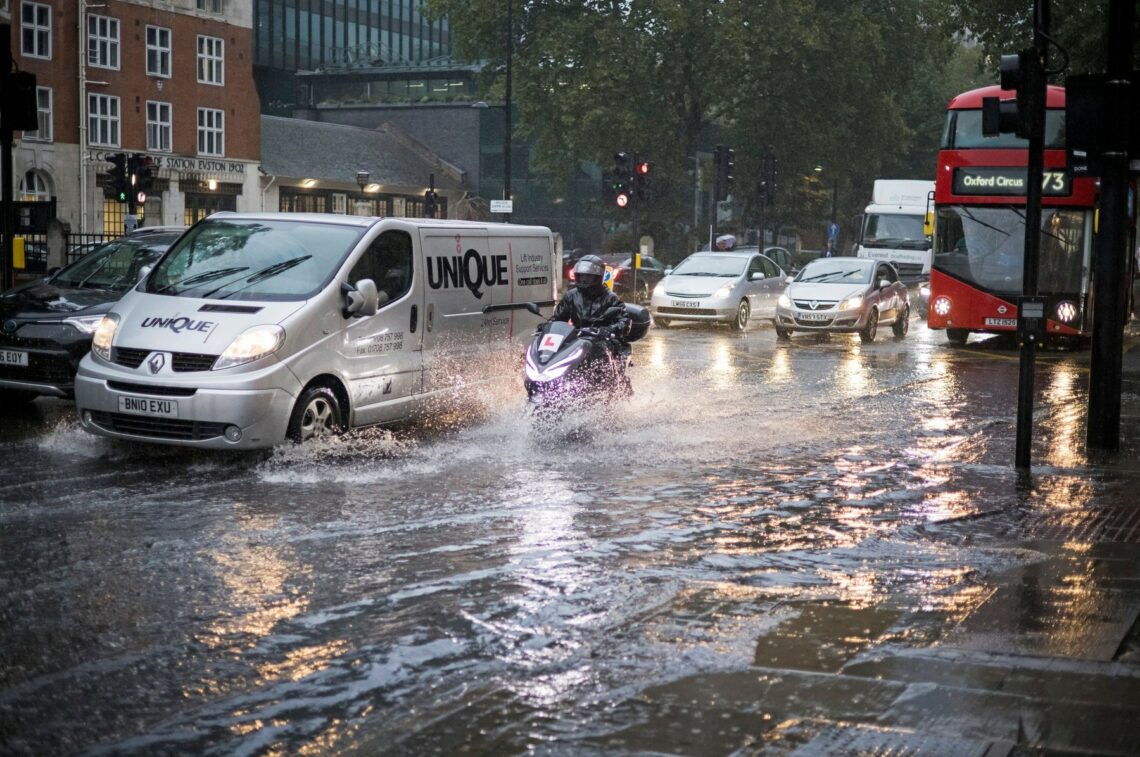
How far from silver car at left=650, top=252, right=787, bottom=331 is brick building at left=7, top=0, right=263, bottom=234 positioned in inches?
961

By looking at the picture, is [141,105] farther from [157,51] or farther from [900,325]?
[900,325]

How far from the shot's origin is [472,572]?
23.7 ft

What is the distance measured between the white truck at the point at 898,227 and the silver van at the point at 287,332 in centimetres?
3260

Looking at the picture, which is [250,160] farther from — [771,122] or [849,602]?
[849,602]

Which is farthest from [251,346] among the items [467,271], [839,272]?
[839,272]

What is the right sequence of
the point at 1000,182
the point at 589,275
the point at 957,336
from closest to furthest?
1. the point at 589,275
2. the point at 1000,182
3. the point at 957,336

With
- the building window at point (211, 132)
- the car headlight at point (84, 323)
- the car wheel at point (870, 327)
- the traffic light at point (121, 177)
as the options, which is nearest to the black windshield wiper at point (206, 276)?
the car headlight at point (84, 323)

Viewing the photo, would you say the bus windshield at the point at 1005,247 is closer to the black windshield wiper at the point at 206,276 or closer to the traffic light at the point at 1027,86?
the traffic light at the point at 1027,86

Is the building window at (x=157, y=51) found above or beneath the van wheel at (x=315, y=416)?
above

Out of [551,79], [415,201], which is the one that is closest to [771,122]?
[551,79]

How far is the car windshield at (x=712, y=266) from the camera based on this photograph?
100 ft

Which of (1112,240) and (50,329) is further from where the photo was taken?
(50,329)

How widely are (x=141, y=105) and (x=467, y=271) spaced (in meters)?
46.2

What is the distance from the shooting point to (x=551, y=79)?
53.1m
